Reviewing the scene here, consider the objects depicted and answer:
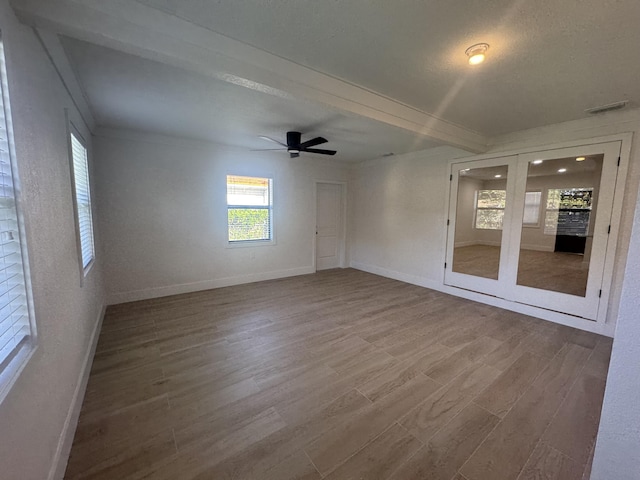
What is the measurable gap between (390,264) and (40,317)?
5.19 meters

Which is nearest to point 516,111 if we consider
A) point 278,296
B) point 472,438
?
point 472,438

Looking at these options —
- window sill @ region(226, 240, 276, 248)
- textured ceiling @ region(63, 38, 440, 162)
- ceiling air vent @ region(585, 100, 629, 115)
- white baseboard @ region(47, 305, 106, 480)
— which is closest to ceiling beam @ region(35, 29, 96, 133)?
textured ceiling @ region(63, 38, 440, 162)

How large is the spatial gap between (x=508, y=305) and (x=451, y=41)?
368cm

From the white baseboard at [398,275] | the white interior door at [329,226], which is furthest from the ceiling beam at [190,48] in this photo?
the white interior door at [329,226]

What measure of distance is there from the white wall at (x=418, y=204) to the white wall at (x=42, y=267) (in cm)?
484

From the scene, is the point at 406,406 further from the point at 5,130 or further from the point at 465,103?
the point at 465,103

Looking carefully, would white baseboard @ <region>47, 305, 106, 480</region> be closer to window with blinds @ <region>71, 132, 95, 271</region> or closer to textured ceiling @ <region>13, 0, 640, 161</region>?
window with blinds @ <region>71, 132, 95, 271</region>

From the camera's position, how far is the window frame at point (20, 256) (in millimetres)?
1057

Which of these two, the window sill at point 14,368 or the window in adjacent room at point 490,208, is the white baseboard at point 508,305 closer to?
the window in adjacent room at point 490,208

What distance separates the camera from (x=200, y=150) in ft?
14.5

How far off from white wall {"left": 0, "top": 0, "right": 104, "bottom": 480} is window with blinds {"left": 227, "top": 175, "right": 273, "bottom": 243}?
2805 mm

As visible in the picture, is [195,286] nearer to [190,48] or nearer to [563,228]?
[190,48]

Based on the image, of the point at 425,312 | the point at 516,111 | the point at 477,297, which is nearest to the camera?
the point at 516,111

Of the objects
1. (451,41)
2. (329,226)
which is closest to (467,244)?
(329,226)
